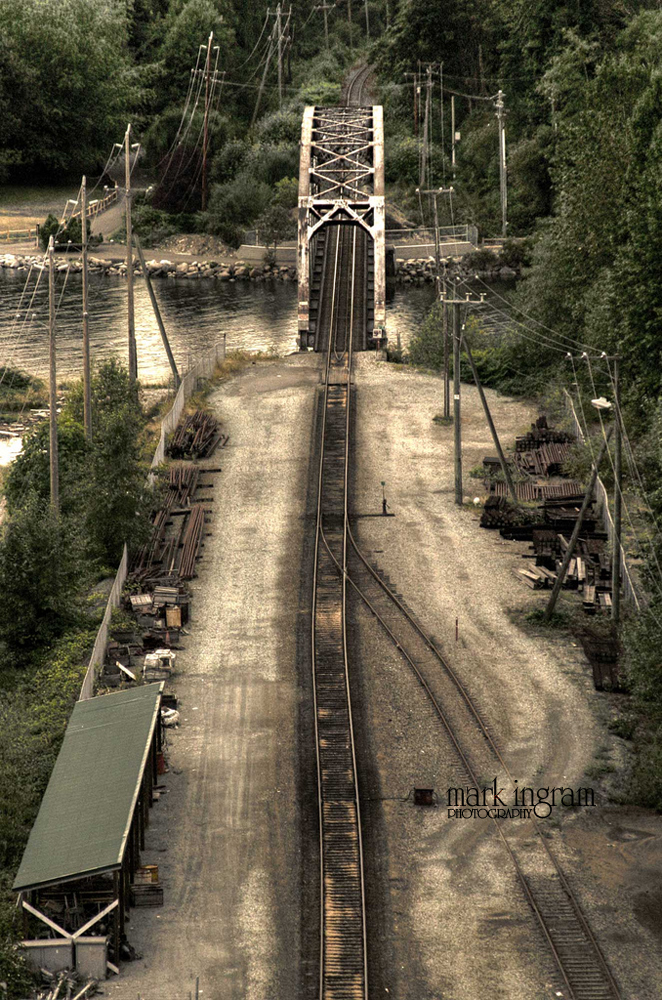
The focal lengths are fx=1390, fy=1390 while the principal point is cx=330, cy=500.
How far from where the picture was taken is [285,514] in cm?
5044

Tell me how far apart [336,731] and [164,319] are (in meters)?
60.1

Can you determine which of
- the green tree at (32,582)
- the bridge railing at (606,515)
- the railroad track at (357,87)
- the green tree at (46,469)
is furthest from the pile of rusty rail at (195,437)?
the railroad track at (357,87)

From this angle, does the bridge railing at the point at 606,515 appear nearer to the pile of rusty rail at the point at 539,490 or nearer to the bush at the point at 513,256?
the pile of rusty rail at the point at 539,490

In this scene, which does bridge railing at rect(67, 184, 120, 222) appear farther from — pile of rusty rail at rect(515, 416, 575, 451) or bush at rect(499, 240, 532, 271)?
pile of rusty rail at rect(515, 416, 575, 451)

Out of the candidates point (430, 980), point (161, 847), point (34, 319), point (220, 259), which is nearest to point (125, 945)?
point (161, 847)

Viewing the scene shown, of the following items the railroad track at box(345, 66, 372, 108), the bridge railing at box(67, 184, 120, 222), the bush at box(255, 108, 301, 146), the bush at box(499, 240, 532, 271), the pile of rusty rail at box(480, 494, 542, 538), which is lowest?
the pile of rusty rail at box(480, 494, 542, 538)

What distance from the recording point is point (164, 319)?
9138cm

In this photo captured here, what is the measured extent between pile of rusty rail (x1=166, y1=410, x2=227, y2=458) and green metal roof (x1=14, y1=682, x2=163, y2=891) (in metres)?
23.7

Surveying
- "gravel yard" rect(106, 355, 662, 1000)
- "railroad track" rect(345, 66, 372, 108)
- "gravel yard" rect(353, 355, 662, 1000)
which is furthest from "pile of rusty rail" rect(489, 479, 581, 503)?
"railroad track" rect(345, 66, 372, 108)

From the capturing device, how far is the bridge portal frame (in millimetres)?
74938

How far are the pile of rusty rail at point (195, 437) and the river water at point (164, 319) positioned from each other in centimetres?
1330

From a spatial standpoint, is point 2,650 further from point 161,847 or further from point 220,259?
point 220,259

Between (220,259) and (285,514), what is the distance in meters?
63.1

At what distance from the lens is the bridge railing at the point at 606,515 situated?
137 ft
